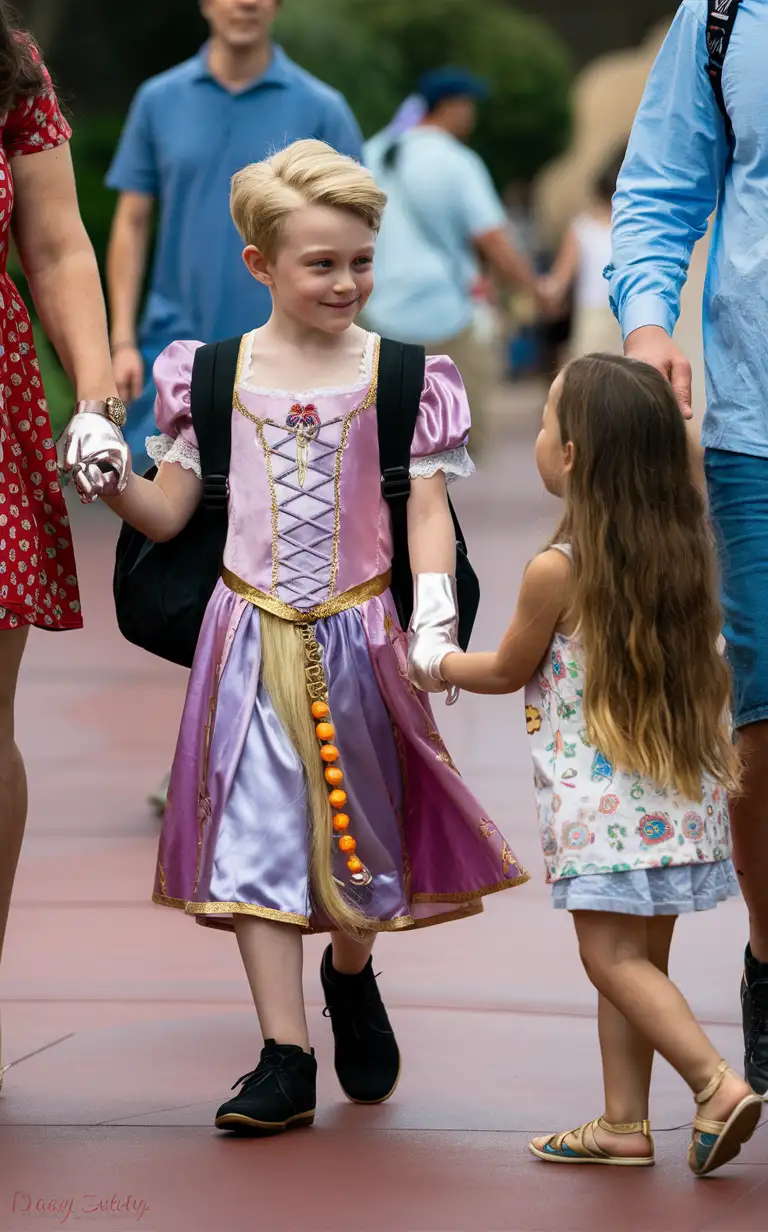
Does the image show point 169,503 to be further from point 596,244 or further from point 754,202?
point 596,244

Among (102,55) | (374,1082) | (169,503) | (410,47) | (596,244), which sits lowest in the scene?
(374,1082)

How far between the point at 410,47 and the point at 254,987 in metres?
25.3

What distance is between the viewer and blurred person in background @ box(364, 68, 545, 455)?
1042 cm

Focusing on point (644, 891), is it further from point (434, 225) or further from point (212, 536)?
point (434, 225)

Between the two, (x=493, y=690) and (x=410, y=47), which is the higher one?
(x=410, y=47)

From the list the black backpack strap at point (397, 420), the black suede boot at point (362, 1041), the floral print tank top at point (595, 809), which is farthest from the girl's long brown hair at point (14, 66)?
the black suede boot at point (362, 1041)

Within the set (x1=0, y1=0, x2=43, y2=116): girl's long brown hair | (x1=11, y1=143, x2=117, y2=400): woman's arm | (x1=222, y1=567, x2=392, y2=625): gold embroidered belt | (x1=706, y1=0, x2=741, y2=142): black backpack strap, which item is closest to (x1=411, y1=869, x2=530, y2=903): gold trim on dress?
(x1=222, y1=567, x2=392, y2=625): gold embroidered belt

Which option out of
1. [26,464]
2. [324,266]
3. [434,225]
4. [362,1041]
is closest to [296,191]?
[324,266]

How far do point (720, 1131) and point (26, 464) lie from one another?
1548mm

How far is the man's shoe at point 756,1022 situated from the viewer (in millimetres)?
3793

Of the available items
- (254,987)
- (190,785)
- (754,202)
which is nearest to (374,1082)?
(254,987)

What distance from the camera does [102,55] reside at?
1794cm

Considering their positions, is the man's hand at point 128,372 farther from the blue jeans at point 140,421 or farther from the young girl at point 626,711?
the young girl at point 626,711

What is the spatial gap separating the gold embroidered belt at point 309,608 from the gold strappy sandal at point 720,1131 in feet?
3.21
